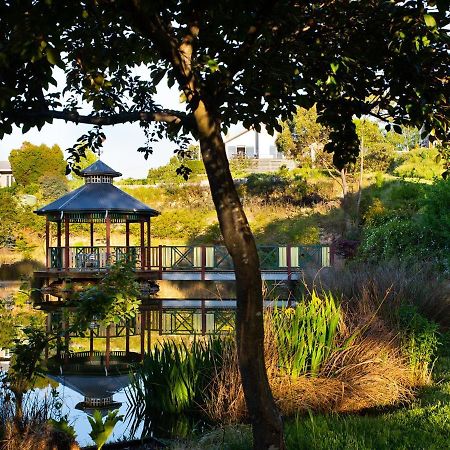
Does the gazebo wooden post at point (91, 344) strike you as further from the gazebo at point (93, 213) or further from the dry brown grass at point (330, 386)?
the gazebo at point (93, 213)

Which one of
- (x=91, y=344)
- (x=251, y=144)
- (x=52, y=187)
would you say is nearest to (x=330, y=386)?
(x=91, y=344)

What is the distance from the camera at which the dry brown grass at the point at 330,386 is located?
18.5 feet

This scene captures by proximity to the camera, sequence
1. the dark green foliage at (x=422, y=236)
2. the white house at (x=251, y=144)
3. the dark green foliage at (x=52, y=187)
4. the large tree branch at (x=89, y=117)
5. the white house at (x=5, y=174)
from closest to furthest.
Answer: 1. the large tree branch at (x=89, y=117)
2. the dark green foliage at (x=422, y=236)
3. the dark green foliage at (x=52, y=187)
4. the white house at (x=251, y=144)
5. the white house at (x=5, y=174)

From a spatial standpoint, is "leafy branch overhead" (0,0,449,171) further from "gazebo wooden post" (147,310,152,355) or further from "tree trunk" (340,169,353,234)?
"tree trunk" (340,169,353,234)

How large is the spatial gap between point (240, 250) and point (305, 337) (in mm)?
3131

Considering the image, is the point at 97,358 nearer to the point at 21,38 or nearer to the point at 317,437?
the point at 317,437

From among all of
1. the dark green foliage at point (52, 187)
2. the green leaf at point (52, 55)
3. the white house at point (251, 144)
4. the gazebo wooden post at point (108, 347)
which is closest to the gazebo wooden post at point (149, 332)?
the gazebo wooden post at point (108, 347)

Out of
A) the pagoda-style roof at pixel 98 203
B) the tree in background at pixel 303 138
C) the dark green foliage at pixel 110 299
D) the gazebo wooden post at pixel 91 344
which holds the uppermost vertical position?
the tree in background at pixel 303 138

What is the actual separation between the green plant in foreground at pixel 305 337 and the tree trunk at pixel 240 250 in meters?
2.52

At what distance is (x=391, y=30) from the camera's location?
11.4ft

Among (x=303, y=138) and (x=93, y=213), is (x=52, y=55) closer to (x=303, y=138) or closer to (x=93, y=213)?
(x=93, y=213)

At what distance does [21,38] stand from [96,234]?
87.7 feet

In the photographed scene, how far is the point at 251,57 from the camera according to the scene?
3.71 meters

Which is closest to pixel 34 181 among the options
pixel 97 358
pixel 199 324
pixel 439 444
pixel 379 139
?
pixel 379 139
